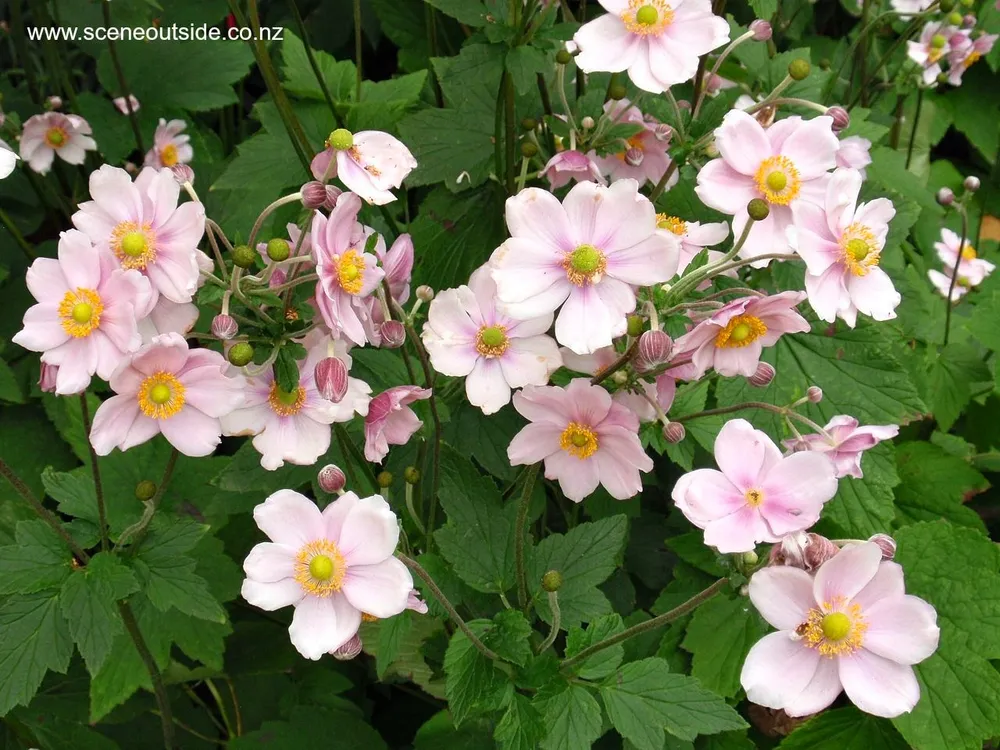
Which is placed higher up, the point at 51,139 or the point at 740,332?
the point at 740,332

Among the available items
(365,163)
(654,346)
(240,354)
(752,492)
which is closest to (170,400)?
(240,354)

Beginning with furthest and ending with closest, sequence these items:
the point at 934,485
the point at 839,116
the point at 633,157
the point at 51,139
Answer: the point at 51,139, the point at 934,485, the point at 633,157, the point at 839,116

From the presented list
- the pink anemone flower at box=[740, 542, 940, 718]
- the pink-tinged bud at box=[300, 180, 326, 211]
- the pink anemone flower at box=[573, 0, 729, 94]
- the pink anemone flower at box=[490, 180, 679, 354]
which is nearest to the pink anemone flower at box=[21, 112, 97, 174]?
the pink-tinged bud at box=[300, 180, 326, 211]

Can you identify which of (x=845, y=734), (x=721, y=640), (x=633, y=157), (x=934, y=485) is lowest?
(x=845, y=734)

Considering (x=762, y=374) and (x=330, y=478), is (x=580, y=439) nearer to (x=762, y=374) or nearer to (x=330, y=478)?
(x=762, y=374)

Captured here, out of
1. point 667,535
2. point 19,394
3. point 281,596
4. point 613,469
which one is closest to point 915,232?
point 667,535

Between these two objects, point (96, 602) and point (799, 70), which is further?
point (799, 70)

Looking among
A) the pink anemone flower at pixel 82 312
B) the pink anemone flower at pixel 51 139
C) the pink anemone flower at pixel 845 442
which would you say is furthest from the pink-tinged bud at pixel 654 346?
the pink anemone flower at pixel 51 139
